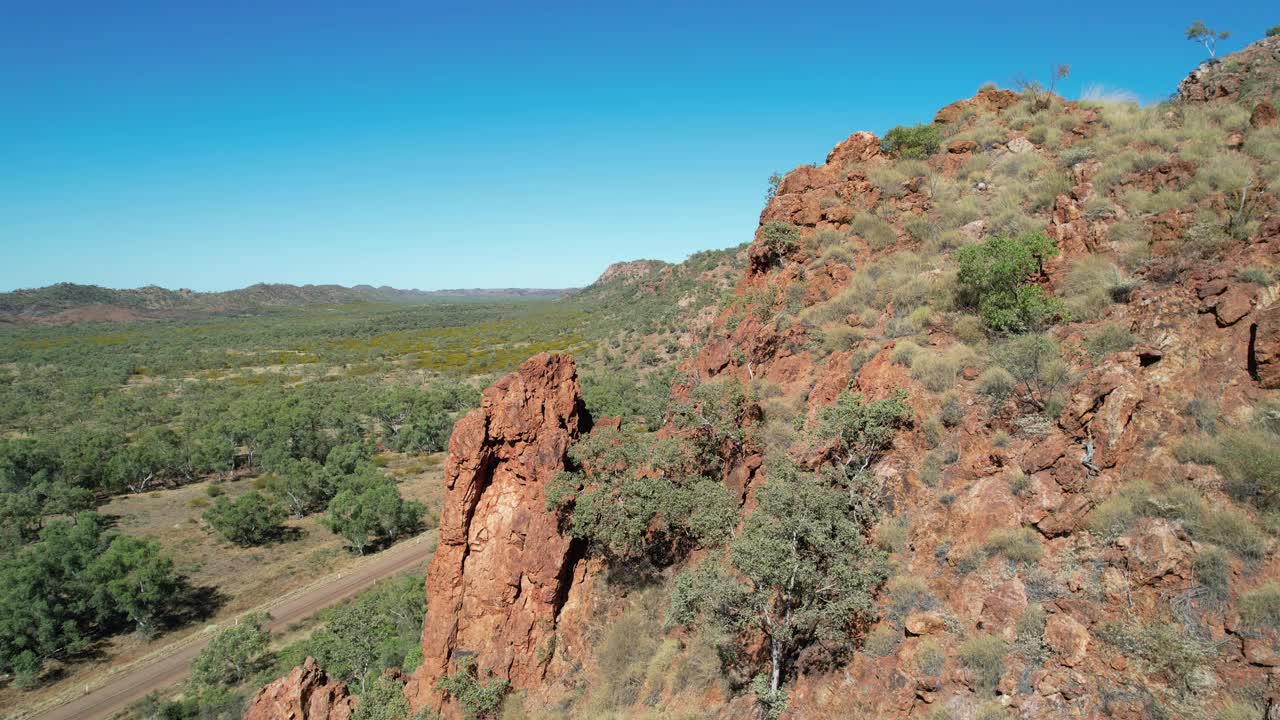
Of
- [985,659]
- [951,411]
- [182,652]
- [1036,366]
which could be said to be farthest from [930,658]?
[182,652]

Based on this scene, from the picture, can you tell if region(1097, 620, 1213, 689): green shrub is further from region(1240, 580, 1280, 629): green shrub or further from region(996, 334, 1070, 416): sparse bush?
region(996, 334, 1070, 416): sparse bush

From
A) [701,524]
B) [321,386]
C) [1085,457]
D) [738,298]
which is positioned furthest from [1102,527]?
[321,386]

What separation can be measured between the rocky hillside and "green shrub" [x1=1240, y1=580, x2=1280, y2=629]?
0.03 m

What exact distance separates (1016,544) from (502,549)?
12953 mm

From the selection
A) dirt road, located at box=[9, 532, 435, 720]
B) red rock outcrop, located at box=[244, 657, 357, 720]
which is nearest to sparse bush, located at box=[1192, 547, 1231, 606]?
red rock outcrop, located at box=[244, 657, 357, 720]

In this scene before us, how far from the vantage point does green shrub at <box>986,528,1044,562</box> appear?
930cm

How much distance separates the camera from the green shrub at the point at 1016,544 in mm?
9297

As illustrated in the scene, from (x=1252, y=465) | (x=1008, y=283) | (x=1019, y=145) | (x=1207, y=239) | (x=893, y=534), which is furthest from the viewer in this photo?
(x=1019, y=145)

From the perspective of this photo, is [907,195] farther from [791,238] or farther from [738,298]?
[738,298]

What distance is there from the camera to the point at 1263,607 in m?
6.87

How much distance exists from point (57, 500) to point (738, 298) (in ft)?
202

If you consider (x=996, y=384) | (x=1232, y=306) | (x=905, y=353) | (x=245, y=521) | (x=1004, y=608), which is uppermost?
(x=1232, y=306)

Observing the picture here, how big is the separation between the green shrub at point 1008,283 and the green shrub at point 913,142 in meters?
9.45

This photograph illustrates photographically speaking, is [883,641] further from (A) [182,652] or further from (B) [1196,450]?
(A) [182,652]
